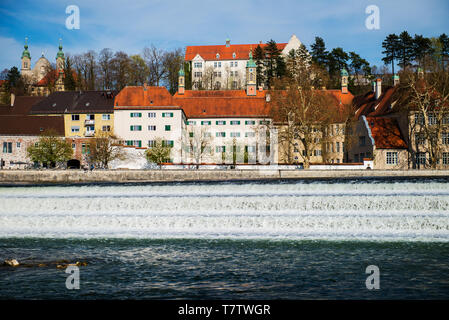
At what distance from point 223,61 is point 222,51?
3147mm

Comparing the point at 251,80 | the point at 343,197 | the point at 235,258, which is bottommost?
the point at 235,258

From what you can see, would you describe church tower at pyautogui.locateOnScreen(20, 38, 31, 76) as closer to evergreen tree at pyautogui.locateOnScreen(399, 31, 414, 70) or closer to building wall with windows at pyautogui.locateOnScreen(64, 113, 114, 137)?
building wall with windows at pyautogui.locateOnScreen(64, 113, 114, 137)

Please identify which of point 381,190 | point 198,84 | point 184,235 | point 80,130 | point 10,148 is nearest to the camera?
point 184,235

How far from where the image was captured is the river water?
1202 centimetres

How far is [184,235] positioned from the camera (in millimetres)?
20172

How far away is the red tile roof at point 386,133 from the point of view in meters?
55.5

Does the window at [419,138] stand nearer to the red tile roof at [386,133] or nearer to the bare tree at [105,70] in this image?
the red tile roof at [386,133]

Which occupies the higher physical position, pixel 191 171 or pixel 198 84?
pixel 198 84

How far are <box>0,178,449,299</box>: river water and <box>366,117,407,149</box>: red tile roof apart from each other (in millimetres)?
34824

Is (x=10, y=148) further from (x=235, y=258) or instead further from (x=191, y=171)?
(x=235, y=258)

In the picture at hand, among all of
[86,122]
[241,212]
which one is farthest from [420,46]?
[241,212]

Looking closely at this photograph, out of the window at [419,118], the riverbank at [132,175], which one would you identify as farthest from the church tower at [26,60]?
the window at [419,118]
